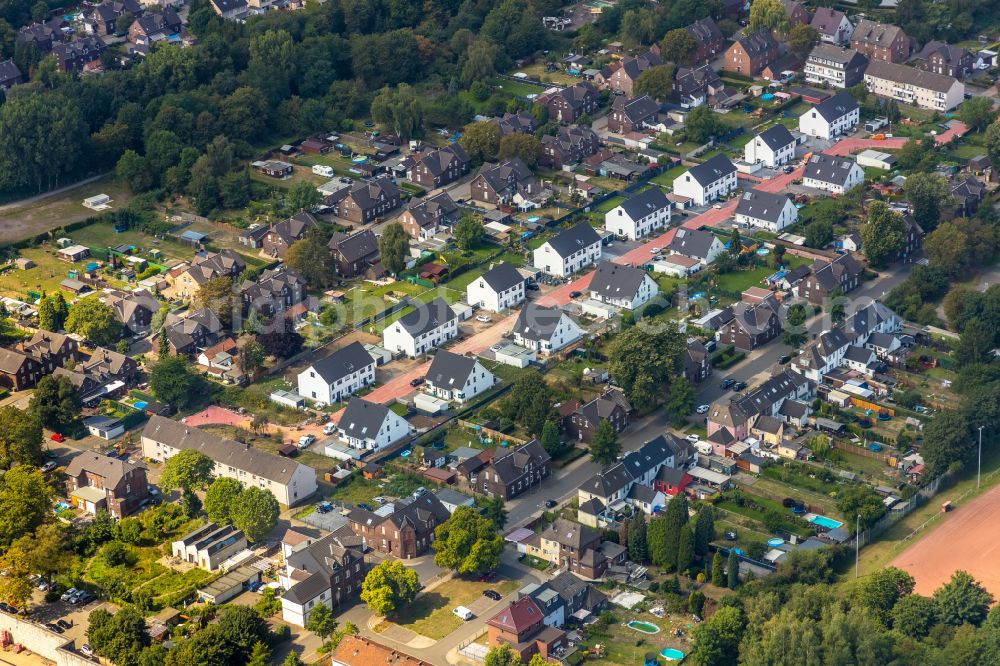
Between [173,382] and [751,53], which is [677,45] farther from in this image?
[173,382]

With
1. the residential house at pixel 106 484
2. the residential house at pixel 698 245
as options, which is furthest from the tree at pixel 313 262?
the residential house at pixel 106 484

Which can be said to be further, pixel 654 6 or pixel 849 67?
pixel 654 6

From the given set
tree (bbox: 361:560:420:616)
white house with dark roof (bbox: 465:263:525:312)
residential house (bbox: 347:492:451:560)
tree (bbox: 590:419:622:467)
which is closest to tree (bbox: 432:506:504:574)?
residential house (bbox: 347:492:451:560)

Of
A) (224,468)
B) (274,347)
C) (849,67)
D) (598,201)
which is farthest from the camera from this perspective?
(849,67)

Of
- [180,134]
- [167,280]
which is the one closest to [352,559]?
[167,280]

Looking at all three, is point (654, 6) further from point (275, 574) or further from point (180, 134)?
point (275, 574)

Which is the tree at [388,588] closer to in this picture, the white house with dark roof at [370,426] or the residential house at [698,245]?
the white house with dark roof at [370,426]
